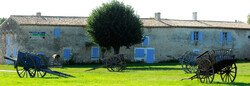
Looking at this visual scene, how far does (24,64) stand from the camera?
19844mm

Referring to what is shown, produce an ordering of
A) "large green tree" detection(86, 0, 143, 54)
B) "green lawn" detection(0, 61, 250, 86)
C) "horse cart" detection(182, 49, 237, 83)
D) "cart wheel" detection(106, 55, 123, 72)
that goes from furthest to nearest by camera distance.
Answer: "large green tree" detection(86, 0, 143, 54)
"cart wheel" detection(106, 55, 123, 72)
"green lawn" detection(0, 61, 250, 86)
"horse cart" detection(182, 49, 237, 83)

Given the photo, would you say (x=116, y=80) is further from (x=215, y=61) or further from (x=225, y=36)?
(x=225, y=36)

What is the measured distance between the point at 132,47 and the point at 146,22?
11.9 ft

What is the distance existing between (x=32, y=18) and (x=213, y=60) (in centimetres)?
2981

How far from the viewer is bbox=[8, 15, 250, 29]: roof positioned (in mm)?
40438

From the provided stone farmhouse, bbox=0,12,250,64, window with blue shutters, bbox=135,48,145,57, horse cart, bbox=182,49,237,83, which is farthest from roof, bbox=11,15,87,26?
horse cart, bbox=182,49,237,83

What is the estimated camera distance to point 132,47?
138ft

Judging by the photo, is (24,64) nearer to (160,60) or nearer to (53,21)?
(53,21)

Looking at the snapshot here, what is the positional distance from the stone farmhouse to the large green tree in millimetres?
4937

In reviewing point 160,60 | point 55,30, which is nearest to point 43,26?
point 55,30

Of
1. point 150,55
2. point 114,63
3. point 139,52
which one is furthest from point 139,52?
point 114,63

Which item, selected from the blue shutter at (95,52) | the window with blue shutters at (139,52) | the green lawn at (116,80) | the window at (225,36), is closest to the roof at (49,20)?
the blue shutter at (95,52)

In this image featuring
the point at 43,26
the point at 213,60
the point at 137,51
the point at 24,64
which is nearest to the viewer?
the point at 213,60

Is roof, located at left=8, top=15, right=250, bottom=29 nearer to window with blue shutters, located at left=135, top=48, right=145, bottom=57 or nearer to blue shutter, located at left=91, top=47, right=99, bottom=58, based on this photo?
window with blue shutters, located at left=135, top=48, right=145, bottom=57
